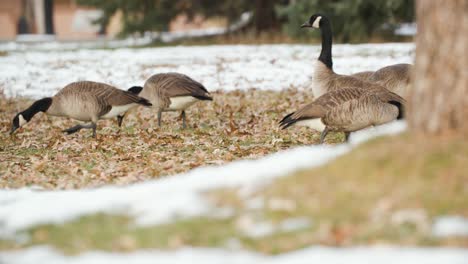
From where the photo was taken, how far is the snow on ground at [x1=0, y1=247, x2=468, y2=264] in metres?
5.25

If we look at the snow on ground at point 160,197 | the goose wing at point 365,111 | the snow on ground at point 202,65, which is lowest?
the snow on ground at point 202,65

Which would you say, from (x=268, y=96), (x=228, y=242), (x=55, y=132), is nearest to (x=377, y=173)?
(x=228, y=242)

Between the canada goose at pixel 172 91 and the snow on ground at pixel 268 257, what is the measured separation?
744cm

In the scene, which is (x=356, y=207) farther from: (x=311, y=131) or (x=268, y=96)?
(x=268, y=96)

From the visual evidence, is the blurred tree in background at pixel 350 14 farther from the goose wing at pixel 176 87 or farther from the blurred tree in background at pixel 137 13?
the goose wing at pixel 176 87

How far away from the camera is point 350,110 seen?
31.9 feet

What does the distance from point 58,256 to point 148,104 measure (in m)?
7.30

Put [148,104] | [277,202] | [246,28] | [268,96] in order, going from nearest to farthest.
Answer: [277,202] → [148,104] → [268,96] → [246,28]

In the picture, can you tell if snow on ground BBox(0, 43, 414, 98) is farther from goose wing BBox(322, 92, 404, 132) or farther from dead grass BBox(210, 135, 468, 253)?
dead grass BBox(210, 135, 468, 253)

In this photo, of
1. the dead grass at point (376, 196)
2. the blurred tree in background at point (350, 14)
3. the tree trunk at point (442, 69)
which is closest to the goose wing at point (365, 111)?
the dead grass at point (376, 196)

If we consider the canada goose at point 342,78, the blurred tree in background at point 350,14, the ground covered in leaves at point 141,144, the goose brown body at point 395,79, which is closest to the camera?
the ground covered in leaves at point 141,144

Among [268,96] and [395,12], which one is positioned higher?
[395,12]

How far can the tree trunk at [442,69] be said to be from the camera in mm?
6512

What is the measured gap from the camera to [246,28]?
36.3m
